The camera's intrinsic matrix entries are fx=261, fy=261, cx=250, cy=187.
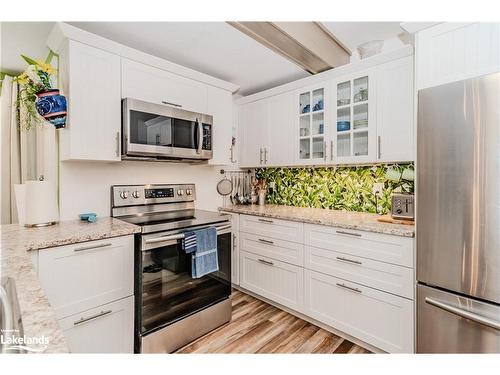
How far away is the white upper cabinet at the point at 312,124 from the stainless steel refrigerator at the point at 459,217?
3.15 feet

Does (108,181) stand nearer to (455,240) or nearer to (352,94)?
(352,94)

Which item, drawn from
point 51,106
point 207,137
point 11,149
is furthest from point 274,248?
point 11,149

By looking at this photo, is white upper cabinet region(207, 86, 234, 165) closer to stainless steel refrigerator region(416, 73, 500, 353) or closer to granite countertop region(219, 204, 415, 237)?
granite countertop region(219, 204, 415, 237)

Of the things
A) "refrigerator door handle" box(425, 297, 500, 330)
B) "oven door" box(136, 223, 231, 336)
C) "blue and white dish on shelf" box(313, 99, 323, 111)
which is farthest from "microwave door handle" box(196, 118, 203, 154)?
"refrigerator door handle" box(425, 297, 500, 330)

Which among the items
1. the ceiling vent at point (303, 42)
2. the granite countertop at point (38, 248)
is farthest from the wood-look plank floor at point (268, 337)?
the ceiling vent at point (303, 42)

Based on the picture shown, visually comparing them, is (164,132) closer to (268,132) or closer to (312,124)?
(268,132)

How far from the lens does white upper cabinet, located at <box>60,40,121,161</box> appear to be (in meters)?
1.76

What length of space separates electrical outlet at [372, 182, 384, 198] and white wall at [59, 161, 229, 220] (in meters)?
1.77

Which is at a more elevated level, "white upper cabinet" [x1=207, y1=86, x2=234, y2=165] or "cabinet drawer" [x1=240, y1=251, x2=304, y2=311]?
"white upper cabinet" [x1=207, y1=86, x2=234, y2=165]

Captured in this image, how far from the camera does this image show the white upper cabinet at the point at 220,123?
103 inches

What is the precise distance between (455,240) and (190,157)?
194 centimetres
